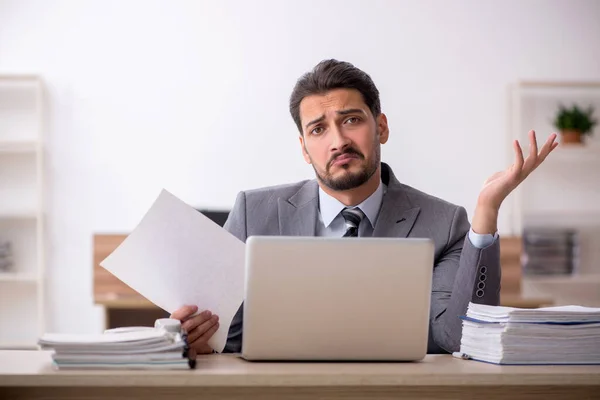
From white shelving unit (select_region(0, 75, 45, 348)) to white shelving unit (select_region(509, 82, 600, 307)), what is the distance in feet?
9.74

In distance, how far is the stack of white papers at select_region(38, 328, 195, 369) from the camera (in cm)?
139

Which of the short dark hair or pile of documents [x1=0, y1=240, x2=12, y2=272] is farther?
pile of documents [x1=0, y1=240, x2=12, y2=272]

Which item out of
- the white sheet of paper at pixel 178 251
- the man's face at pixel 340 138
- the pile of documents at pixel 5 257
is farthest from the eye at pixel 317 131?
the pile of documents at pixel 5 257

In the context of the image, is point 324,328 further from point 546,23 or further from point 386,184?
point 546,23

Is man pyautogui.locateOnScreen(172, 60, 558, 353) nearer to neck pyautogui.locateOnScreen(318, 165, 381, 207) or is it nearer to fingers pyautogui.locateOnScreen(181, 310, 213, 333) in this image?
neck pyautogui.locateOnScreen(318, 165, 381, 207)

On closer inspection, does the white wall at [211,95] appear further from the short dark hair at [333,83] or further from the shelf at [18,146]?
the short dark hair at [333,83]

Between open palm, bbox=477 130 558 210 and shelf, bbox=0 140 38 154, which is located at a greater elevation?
shelf, bbox=0 140 38 154

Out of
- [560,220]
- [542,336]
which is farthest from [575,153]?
[542,336]

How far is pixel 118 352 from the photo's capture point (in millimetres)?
1411

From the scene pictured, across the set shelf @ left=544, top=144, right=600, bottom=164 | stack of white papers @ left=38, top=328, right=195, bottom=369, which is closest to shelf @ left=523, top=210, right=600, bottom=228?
shelf @ left=544, top=144, right=600, bottom=164

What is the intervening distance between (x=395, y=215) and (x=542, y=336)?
700 millimetres

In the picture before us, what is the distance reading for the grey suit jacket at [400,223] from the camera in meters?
1.95

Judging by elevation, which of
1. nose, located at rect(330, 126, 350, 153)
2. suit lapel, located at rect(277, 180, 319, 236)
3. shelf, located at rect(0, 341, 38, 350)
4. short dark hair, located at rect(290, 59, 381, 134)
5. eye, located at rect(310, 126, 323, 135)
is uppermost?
short dark hair, located at rect(290, 59, 381, 134)

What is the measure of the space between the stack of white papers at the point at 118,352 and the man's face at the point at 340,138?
2.81 feet
